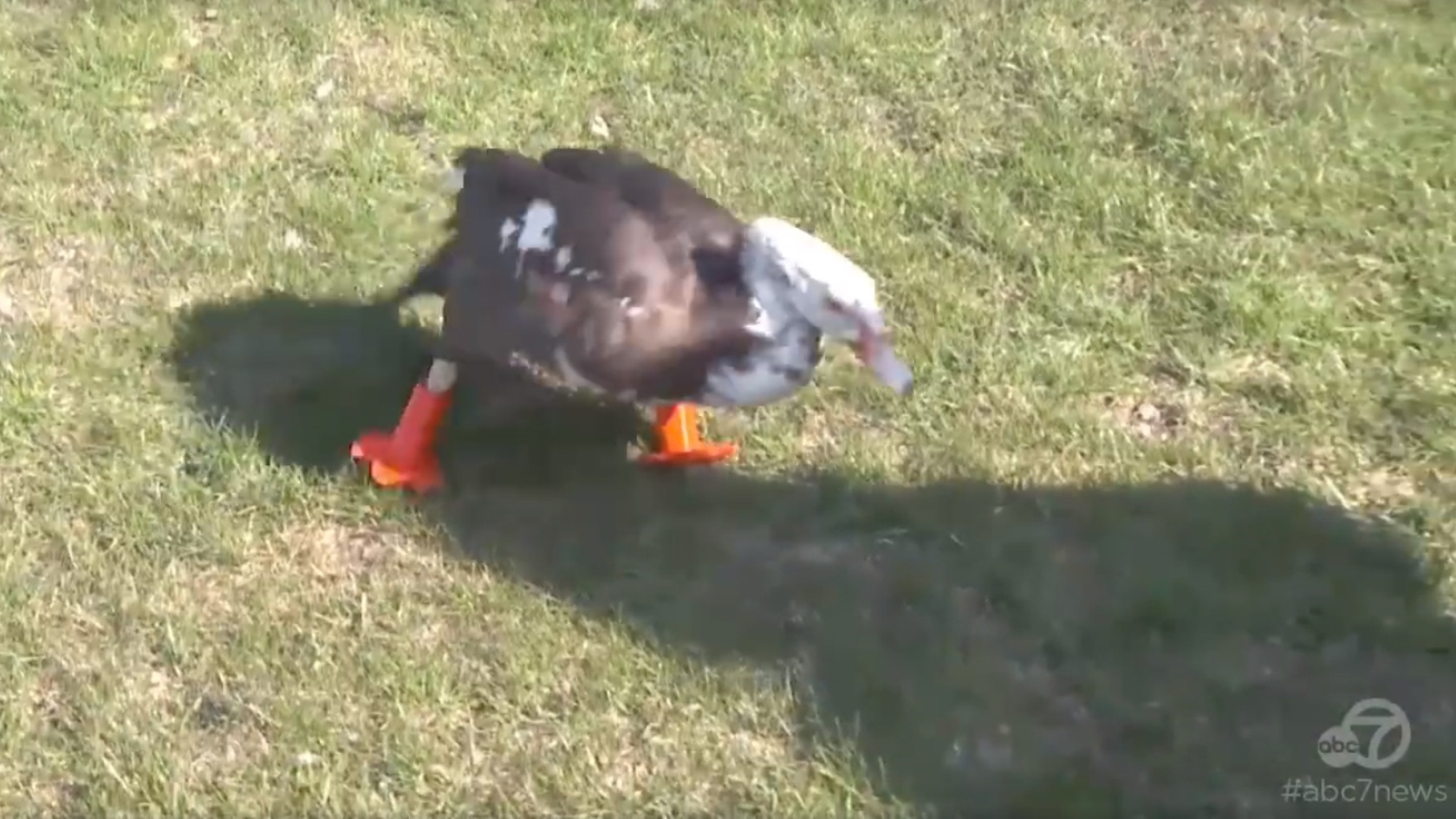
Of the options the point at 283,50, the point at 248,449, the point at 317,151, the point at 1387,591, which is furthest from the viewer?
the point at 283,50

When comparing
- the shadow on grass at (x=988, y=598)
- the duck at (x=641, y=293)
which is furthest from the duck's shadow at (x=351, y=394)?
the duck at (x=641, y=293)

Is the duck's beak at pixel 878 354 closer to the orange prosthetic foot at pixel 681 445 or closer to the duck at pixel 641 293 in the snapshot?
the duck at pixel 641 293

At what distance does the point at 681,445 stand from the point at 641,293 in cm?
57

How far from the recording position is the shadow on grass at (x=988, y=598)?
10.4 feet

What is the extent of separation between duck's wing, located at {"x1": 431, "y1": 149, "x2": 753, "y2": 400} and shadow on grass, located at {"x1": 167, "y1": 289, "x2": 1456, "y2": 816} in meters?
0.44

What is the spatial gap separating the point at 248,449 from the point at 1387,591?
2572 millimetres

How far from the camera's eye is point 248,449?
375 cm

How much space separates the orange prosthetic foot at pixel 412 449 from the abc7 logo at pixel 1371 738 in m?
2.01

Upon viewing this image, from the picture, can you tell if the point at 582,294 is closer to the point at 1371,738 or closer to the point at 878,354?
the point at 878,354

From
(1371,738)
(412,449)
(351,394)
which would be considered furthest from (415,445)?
(1371,738)

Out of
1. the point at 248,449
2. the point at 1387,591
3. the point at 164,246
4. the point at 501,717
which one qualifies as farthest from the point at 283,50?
the point at 1387,591

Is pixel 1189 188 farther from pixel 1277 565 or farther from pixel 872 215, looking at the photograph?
pixel 1277 565

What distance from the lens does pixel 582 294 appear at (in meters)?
3.37

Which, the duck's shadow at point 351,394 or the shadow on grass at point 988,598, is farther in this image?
the duck's shadow at point 351,394
